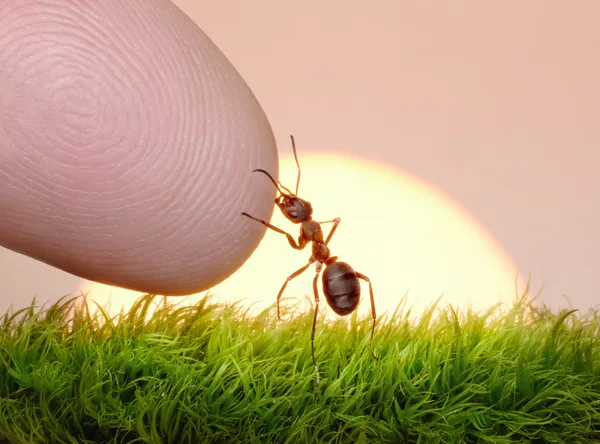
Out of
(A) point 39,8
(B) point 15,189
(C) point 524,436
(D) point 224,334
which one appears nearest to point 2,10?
(A) point 39,8

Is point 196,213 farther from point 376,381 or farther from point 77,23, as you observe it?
point 376,381

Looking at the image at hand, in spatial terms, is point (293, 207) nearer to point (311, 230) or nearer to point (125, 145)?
point (311, 230)

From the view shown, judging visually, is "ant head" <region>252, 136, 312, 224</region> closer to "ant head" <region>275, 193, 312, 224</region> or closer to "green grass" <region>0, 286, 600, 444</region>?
"ant head" <region>275, 193, 312, 224</region>

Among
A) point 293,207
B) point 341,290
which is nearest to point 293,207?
point 293,207

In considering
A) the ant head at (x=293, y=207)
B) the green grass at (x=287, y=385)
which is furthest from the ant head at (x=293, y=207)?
the green grass at (x=287, y=385)

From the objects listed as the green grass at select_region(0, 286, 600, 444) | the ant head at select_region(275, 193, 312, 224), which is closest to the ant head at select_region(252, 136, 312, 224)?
the ant head at select_region(275, 193, 312, 224)

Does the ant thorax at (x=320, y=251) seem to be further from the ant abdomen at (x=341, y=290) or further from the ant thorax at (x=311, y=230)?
the ant abdomen at (x=341, y=290)
